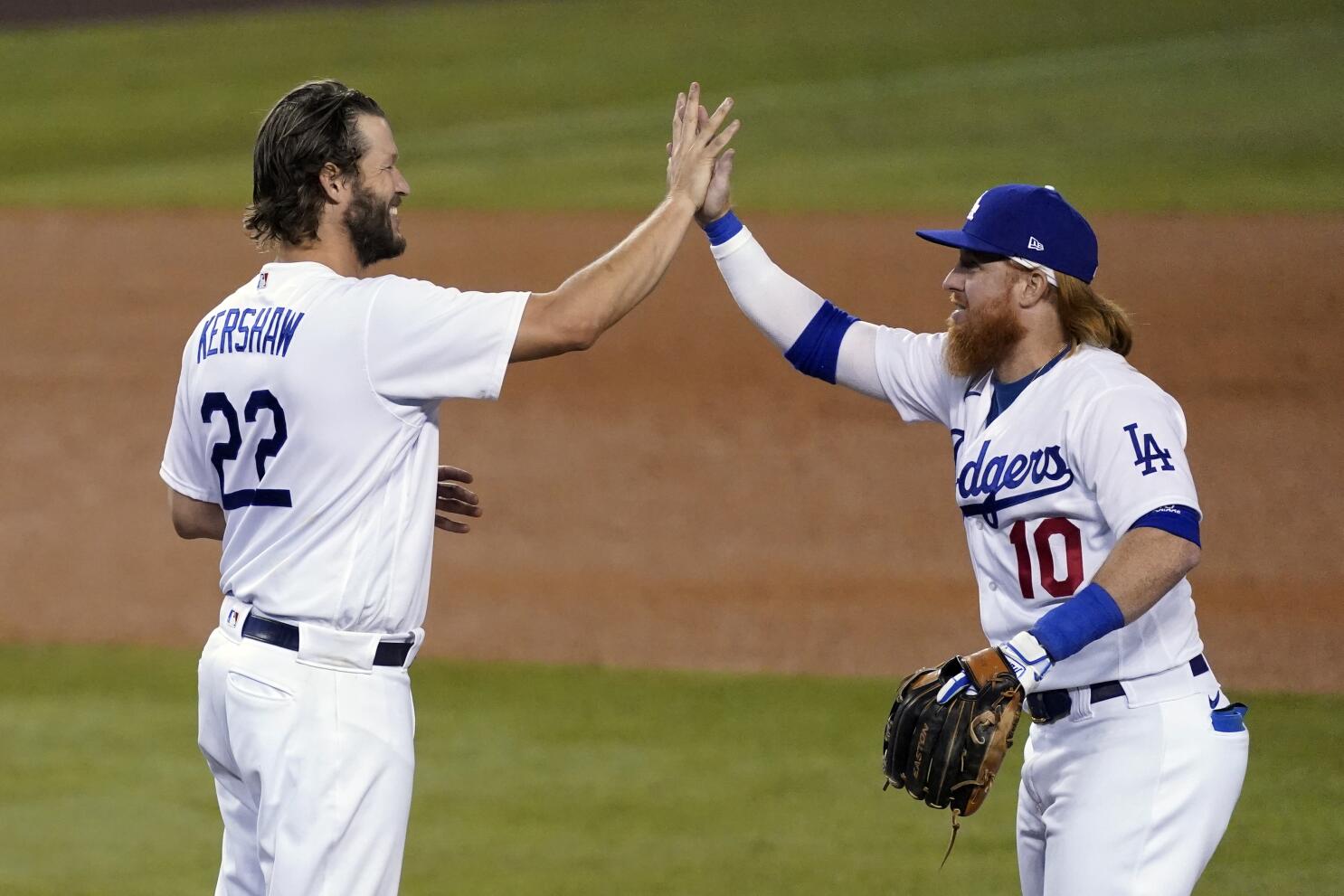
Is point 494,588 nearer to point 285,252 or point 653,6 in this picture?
point 285,252

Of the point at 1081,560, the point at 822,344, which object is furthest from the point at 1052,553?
the point at 822,344

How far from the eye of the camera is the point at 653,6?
23.8m

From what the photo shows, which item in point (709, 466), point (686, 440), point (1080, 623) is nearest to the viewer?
point (1080, 623)

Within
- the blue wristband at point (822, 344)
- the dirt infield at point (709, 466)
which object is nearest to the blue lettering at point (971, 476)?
the blue wristband at point (822, 344)

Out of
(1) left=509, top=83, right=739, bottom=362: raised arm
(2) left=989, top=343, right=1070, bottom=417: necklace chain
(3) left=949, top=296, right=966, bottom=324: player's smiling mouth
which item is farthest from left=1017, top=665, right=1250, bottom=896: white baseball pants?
(1) left=509, top=83, right=739, bottom=362: raised arm

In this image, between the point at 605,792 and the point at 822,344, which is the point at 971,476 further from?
the point at 605,792

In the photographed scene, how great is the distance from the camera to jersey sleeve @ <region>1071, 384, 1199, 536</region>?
10.4 ft

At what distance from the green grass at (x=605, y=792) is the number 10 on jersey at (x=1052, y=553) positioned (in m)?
2.39

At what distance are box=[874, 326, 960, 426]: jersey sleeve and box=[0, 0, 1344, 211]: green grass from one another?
446 inches

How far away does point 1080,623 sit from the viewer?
305 centimetres

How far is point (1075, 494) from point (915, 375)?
611 millimetres

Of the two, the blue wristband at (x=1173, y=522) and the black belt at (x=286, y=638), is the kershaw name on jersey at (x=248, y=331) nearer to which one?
the black belt at (x=286, y=638)

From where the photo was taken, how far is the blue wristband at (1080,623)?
3049 millimetres

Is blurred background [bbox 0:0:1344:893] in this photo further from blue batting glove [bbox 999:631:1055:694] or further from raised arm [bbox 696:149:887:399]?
blue batting glove [bbox 999:631:1055:694]
